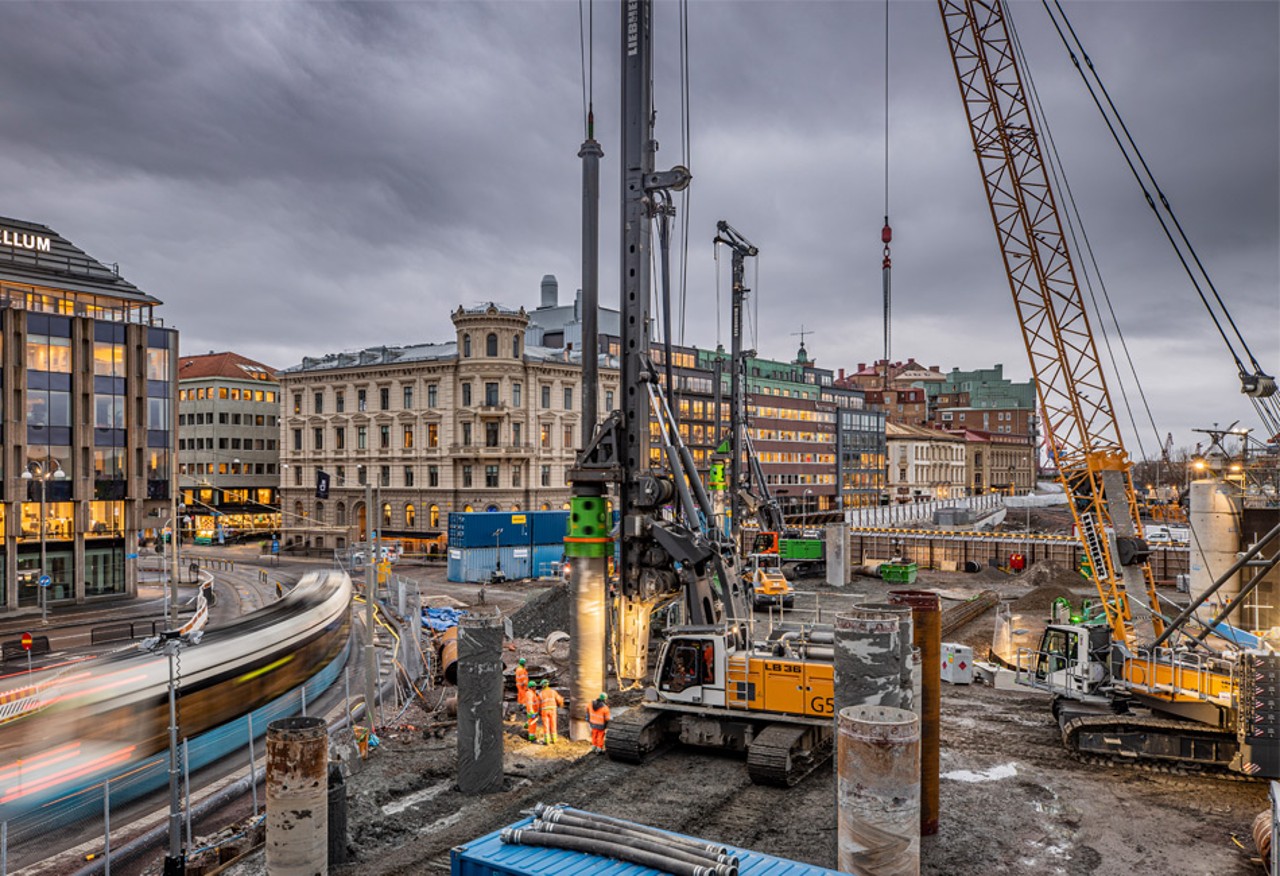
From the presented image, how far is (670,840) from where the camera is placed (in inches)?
369

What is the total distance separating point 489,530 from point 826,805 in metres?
39.5

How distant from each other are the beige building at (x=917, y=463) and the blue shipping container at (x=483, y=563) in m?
74.3

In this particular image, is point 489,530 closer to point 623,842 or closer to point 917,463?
point 623,842

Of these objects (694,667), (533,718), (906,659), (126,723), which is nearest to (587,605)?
(533,718)

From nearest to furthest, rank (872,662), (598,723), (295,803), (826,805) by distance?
(872,662)
(295,803)
(826,805)
(598,723)

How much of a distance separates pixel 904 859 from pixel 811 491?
97.0 meters

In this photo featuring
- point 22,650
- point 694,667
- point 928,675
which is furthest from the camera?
point 22,650

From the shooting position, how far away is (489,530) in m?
52.9

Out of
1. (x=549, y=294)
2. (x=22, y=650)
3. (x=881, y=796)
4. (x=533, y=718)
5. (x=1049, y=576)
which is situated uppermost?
(x=549, y=294)

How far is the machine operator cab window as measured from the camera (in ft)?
58.5

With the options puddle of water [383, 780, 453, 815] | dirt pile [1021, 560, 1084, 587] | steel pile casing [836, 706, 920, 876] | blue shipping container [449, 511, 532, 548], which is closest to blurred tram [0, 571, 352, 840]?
puddle of water [383, 780, 453, 815]

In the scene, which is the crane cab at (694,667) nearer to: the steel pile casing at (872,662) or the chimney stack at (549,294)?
the steel pile casing at (872,662)

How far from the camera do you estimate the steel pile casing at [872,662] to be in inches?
461

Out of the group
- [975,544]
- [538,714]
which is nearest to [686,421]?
[975,544]
